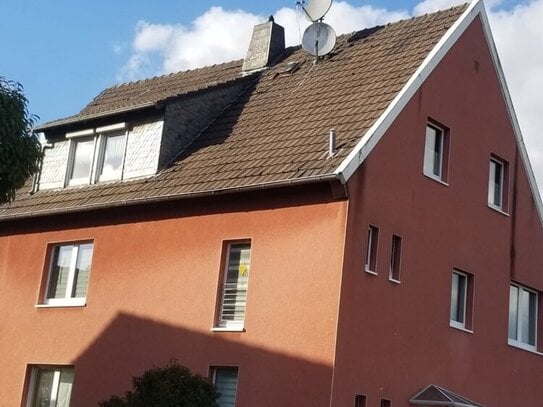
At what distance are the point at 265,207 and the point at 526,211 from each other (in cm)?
713

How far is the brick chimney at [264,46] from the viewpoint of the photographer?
24.5 metres

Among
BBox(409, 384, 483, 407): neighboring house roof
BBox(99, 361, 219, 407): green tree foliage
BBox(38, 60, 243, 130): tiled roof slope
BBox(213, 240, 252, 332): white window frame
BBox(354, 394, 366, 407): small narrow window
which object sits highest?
BBox(38, 60, 243, 130): tiled roof slope

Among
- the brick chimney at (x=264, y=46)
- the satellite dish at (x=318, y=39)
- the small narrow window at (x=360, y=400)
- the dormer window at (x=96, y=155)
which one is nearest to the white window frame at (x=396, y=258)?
the small narrow window at (x=360, y=400)

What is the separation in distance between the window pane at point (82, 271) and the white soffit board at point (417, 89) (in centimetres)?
684

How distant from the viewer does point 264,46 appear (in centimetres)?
2467

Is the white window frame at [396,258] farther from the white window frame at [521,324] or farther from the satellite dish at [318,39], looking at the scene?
the satellite dish at [318,39]

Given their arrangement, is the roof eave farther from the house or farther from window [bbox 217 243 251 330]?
window [bbox 217 243 251 330]

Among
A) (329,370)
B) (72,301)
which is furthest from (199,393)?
(72,301)

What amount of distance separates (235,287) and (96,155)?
5.47 meters

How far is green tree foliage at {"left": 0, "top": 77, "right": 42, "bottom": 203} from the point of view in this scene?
13.9m

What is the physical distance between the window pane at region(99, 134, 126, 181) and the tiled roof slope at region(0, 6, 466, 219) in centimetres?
41

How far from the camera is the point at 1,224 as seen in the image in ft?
76.7

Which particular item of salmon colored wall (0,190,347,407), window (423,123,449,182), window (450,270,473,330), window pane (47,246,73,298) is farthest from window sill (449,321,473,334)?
window pane (47,246,73,298)

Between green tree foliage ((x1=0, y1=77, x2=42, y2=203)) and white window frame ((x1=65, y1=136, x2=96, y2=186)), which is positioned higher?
white window frame ((x1=65, y1=136, x2=96, y2=186))
